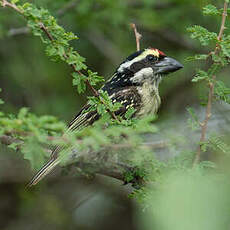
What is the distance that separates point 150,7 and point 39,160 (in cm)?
453

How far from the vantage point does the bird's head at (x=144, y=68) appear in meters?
4.29

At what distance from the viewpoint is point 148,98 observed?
4203 millimetres

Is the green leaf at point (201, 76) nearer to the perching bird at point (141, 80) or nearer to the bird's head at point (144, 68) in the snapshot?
the perching bird at point (141, 80)

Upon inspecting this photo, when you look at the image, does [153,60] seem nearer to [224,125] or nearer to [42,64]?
[224,125]

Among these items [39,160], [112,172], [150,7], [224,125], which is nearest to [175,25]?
[150,7]

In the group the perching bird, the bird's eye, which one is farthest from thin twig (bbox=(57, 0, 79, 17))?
the bird's eye

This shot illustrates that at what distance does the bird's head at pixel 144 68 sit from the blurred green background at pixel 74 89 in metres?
1.21

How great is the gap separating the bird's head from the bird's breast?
0.06 metres

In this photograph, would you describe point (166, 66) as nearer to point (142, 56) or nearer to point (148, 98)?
point (142, 56)

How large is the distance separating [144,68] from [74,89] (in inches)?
100

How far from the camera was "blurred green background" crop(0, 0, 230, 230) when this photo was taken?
5.84 metres

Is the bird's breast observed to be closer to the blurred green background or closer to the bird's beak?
the bird's beak

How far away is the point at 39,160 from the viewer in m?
1.87

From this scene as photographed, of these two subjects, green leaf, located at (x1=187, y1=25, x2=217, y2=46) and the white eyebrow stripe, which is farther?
the white eyebrow stripe
